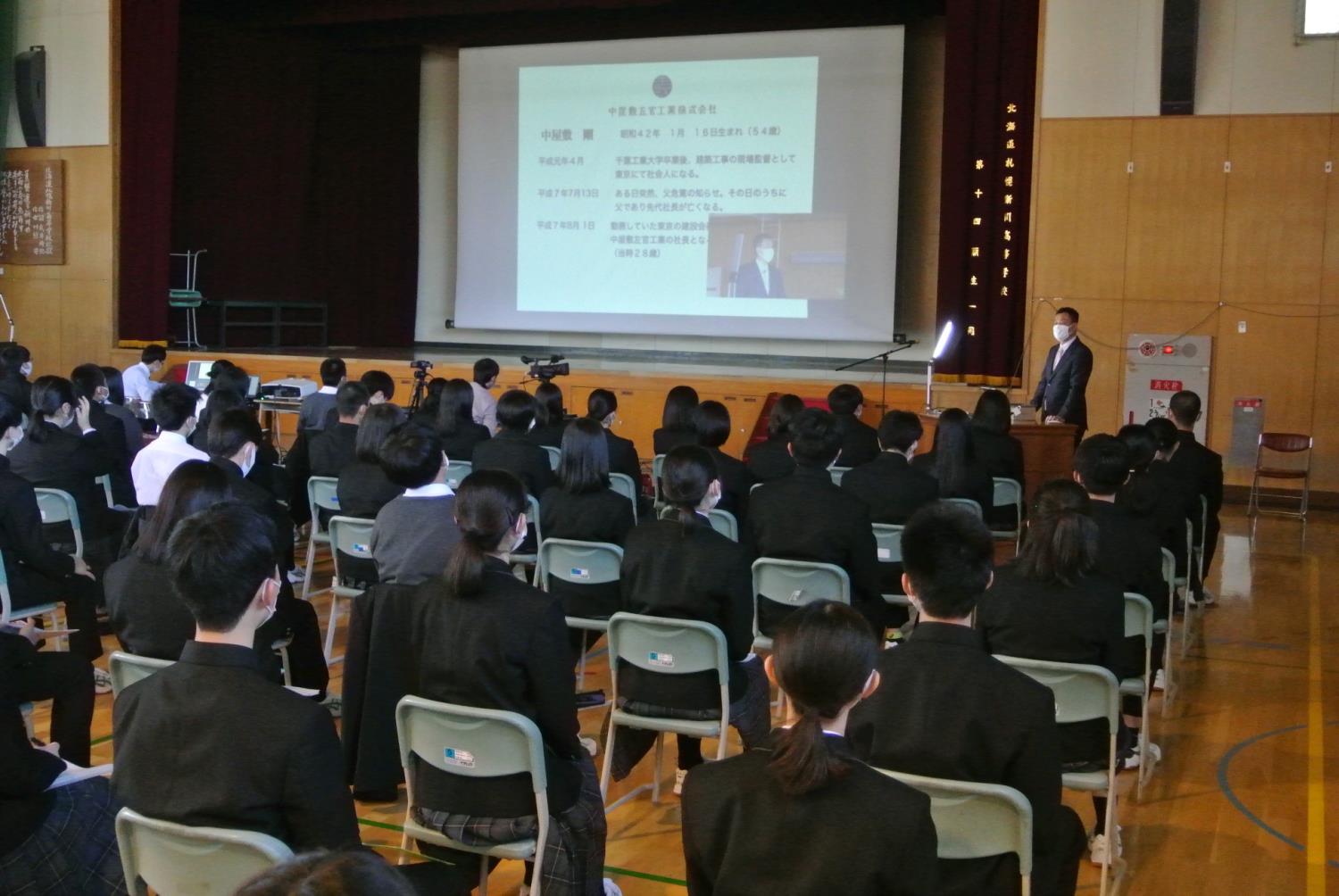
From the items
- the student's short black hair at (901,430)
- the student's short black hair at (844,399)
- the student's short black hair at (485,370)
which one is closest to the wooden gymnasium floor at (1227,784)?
the student's short black hair at (901,430)

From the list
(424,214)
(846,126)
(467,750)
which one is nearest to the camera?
(467,750)

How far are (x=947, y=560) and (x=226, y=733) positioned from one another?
4.40 feet

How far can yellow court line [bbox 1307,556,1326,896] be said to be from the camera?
140 inches

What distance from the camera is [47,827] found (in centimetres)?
Answer: 244

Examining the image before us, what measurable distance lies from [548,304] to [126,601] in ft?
35.2

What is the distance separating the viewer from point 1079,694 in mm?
3219

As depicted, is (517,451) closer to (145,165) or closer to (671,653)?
(671,653)

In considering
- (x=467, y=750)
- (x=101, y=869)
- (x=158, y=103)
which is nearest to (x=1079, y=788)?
(x=467, y=750)

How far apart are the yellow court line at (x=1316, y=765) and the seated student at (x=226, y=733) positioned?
9.10ft

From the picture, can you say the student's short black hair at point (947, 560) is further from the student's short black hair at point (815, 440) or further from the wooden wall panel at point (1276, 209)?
the wooden wall panel at point (1276, 209)

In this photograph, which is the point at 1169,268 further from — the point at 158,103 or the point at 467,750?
the point at 158,103

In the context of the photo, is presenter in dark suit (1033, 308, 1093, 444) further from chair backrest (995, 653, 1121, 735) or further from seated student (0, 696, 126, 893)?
seated student (0, 696, 126, 893)

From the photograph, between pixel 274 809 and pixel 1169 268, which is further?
pixel 1169 268

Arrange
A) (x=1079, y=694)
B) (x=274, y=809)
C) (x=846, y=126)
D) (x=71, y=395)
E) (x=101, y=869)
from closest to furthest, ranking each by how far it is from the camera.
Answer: (x=274, y=809) < (x=101, y=869) < (x=1079, y=694) < (x=71, y=395) < (x=846, y=126)
